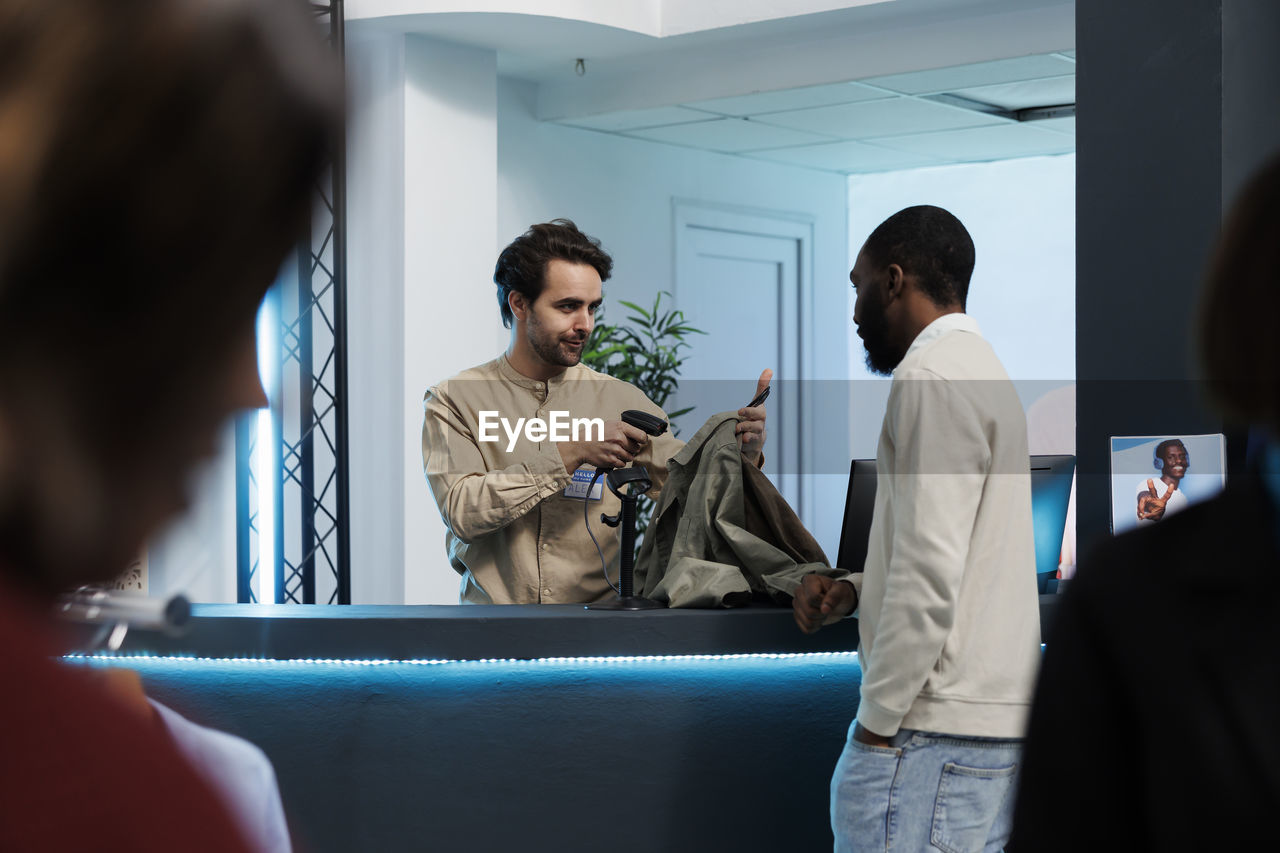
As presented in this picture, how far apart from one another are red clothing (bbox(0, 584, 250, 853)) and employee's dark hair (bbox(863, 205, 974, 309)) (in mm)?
2100

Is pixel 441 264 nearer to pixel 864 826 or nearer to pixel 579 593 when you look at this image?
pixel 579 593

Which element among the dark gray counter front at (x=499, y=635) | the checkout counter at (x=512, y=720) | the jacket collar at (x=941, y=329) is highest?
the jacket collar at (x=941, y=329)

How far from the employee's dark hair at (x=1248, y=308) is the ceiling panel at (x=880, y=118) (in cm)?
610

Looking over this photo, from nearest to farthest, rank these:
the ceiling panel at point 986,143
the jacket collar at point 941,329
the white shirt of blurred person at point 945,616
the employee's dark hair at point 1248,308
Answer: the employee's dark hair at point 1248,308 < the white shirt of blurred person at point 945,616 < the jacket collar at point 941,329 < the ceiling panel at point 986,143

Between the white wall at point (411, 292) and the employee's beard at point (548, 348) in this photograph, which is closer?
the employee's beard at point (548, 348)

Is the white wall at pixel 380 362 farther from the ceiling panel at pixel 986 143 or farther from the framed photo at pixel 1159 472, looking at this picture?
the framed photo at pixel 1159 472

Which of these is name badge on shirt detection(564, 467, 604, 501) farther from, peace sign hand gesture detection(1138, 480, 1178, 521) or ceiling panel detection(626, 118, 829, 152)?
ceiling panel detection(626, 118, 829, 152)

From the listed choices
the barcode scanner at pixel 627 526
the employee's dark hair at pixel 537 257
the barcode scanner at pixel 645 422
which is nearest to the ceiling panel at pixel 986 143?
the employee's dark hair at pixel 537 257

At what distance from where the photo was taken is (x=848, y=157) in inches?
321

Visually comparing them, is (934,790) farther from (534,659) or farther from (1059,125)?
(1059,125)

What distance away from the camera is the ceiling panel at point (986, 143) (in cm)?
739

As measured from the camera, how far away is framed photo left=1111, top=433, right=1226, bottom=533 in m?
2.88

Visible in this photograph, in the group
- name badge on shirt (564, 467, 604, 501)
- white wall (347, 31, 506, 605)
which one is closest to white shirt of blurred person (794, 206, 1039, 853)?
name badge on shirt (564, 467, 604, 501)

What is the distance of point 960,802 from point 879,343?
806 mm
